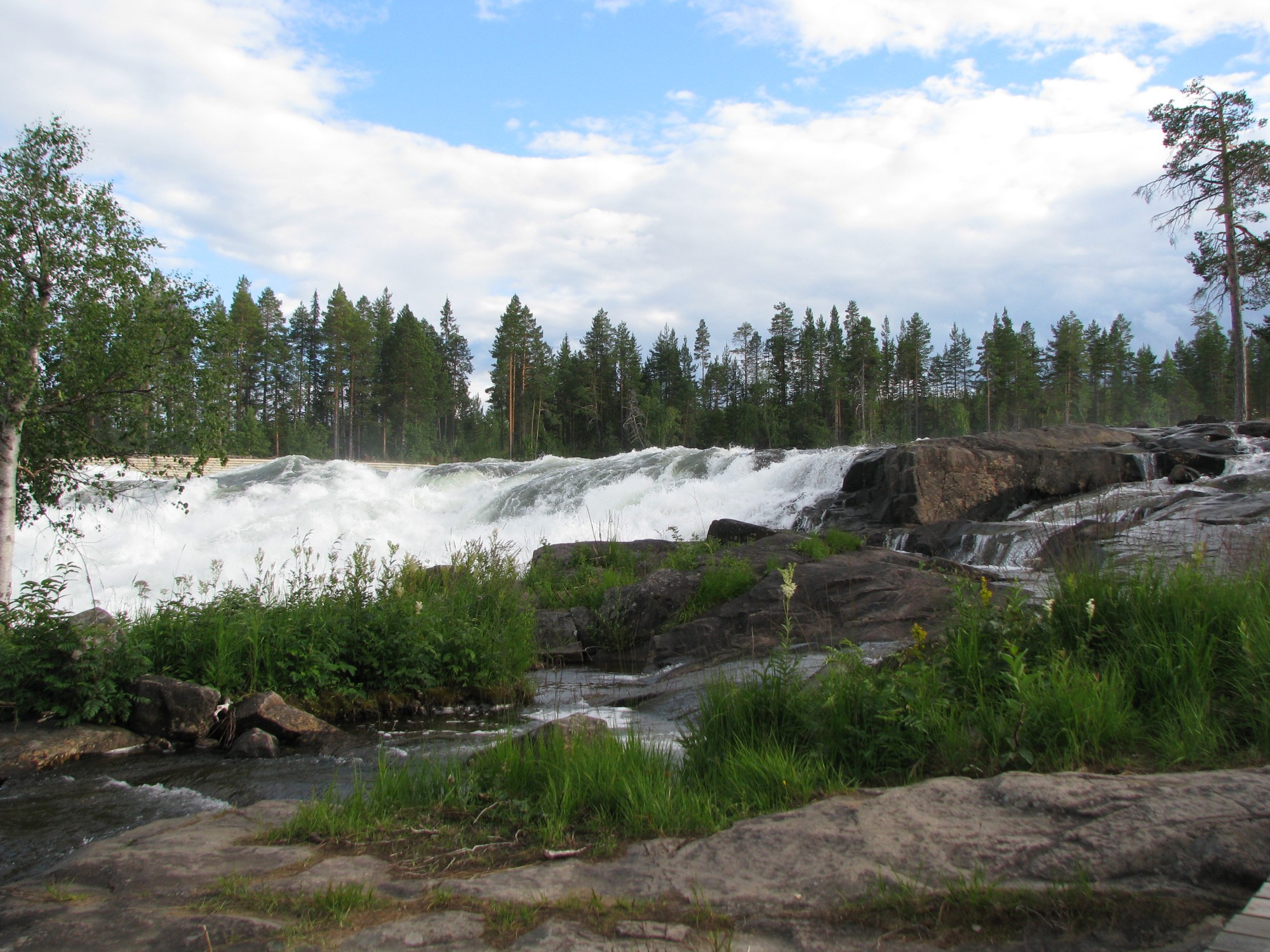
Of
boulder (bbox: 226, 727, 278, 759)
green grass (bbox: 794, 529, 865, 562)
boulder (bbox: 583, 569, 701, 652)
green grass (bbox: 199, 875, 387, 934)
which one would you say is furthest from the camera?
green grass (bbox: 794, 529, 865, 562)

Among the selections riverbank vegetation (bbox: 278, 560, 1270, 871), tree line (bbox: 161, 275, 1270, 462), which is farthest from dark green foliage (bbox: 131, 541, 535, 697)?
tree line (bbox: 161, 275, 1270, 462)

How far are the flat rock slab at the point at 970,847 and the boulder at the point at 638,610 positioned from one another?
288 inches

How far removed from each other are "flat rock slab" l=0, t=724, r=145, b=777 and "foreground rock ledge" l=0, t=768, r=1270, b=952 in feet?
10.3

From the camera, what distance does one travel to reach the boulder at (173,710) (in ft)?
22.1

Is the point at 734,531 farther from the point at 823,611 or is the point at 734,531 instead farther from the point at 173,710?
the point at 173,710

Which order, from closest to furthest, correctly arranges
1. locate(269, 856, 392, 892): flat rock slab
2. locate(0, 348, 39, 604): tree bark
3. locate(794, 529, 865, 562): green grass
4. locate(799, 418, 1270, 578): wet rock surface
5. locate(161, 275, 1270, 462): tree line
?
1. locate(269, 856, 392, 892): flat rock slab
2. locate(0, 348, 39, 604): tree bark
3. locate(794, 529, 865, 562): green grass
4. locate(799, 418, 1270, 578): wet rock surface
5. locate(161, 275, 1270, 462): tree line

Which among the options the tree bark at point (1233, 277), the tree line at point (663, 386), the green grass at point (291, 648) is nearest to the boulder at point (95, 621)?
the green grass at point (291, 648)

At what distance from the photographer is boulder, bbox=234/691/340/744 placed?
22.2 ft

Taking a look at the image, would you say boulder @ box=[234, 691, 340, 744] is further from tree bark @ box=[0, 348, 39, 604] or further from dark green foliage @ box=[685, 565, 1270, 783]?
tree bark @ box=[0, 348, 39, 604]

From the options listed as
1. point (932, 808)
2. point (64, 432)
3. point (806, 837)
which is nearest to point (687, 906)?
point (806, 837)

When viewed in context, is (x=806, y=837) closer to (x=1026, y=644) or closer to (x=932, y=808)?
(x=932, y=808)

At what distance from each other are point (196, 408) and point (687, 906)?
963cm

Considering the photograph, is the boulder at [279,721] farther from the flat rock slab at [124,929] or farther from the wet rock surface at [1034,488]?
the wet rock surface at [1034,488]

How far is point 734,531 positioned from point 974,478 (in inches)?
213
